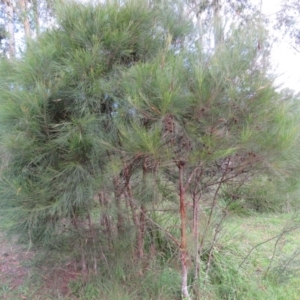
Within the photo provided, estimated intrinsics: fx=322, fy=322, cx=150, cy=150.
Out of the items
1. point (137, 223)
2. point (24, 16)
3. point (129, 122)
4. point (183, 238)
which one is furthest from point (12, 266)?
point (24, 16)

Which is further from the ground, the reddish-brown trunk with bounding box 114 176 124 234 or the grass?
the reddish-brown trunk with bounding box 114 176 124 234

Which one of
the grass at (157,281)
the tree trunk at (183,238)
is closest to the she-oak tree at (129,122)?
the tree trunk at (183,238)

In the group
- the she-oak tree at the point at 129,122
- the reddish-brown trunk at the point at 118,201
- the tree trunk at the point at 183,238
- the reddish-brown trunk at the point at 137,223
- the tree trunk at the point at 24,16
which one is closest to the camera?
the she-oak tree at the point at 129,122

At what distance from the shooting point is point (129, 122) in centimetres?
245

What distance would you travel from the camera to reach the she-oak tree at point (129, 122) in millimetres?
2254

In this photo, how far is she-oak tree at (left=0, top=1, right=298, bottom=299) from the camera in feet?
7.39

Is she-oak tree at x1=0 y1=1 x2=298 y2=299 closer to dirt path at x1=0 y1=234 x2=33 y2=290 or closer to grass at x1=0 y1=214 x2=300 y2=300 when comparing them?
grass at x1=0 y1=214 x2=300 y2=300

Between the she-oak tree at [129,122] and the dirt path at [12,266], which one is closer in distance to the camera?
the she-oak tree at [129,122]

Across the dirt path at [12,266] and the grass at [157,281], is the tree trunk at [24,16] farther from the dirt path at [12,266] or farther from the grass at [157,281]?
the grass at [157,281]

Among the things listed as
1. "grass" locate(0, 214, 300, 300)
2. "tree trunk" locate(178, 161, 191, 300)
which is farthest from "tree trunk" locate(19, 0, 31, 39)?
"tree trunk" locate(178, 161, 191, 300)

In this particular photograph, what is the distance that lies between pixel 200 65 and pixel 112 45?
81cm

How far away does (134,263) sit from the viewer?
3283 millimetres

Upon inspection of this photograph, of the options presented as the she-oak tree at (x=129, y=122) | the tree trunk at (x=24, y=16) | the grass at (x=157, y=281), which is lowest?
the grass at (x=157, y=281)

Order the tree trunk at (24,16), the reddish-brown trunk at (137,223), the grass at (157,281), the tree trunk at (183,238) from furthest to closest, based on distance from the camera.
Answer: the tree trunk at (24,16), the grass at (157,281), the reddish-brown trunk at (137,223), the tree trunk at (183,238)
